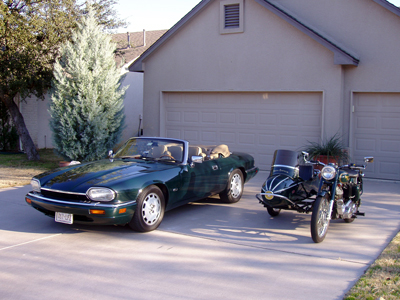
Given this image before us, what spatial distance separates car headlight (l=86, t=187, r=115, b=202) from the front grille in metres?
0.09

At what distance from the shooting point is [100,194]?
5730 mm

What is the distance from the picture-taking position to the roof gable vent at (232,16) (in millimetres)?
12500

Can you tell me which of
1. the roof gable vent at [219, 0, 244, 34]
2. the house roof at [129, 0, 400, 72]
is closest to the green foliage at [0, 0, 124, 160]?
the house roof at [129, 0, 400, 72]

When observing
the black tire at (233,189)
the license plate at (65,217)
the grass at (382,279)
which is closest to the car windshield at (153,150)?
the black tire at (233,189)

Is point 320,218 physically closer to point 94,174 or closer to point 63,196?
point 94,174

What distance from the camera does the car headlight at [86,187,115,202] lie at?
5711 mm

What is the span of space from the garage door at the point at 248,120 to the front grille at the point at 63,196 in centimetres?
731

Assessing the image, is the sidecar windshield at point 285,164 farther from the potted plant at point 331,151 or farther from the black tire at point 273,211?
the potted plant at point 331,151

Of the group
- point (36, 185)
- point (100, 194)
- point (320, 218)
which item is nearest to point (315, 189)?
point (320, 218)

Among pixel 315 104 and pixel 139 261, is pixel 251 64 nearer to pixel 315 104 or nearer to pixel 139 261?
pixel 315 104

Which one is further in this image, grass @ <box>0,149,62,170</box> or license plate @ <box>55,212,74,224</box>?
grass @ <box>0,149,62,170</box>

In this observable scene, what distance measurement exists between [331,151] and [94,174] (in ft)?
21.3

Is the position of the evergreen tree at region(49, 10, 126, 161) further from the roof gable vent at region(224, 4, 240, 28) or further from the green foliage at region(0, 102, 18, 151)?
the green foliage at region(0, 102, 18, 151)

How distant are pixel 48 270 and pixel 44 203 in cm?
136
